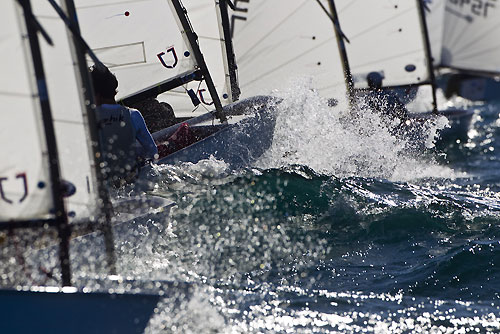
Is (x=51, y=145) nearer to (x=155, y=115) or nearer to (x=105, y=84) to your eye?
(x=105, y=84)

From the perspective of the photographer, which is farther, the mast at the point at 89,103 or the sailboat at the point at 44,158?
the mast at the point at 89,103

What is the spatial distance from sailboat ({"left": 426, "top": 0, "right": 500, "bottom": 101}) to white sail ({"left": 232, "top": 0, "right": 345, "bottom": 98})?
7698mm

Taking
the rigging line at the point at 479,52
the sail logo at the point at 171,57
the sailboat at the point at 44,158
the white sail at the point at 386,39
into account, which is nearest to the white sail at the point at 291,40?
the white sail at the point at 386,39

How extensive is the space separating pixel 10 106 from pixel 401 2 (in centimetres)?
738

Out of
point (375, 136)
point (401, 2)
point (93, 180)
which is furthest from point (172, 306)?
point (401, 2)

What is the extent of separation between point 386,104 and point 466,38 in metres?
7.93

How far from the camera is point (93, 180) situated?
2.84 metres

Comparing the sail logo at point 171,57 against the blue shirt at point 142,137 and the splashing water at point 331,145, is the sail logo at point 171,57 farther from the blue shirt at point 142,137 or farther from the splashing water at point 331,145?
the blue shirt at point 142,137

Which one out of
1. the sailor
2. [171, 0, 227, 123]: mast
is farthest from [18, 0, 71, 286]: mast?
[171, 0, 227, 123]: mast

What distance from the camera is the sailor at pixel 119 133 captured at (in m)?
4.09

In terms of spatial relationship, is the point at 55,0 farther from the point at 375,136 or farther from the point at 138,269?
the point at 375,136

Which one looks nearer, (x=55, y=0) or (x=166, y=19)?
(x=55, y=0)

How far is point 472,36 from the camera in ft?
51.8

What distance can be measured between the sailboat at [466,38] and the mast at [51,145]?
13.6 metres
